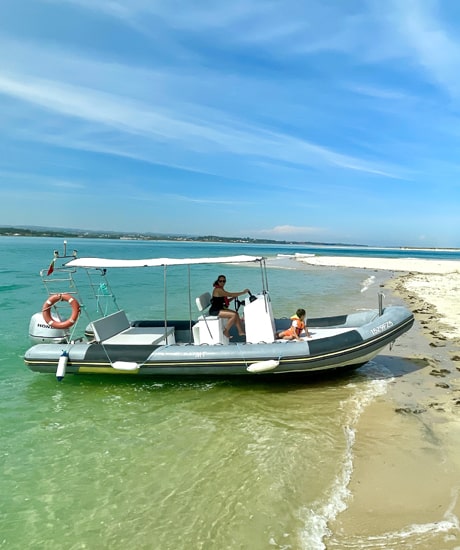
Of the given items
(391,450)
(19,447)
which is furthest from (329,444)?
(19,447)

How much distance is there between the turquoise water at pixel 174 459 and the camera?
4039 millimetres

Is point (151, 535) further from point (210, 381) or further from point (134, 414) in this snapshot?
point (210, 381)

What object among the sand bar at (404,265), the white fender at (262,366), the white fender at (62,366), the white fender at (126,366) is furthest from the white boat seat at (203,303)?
the sand bar at (404,265)

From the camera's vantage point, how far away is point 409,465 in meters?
4.93

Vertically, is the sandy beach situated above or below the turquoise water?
above

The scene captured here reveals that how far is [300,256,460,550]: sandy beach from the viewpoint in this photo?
3.79 metres

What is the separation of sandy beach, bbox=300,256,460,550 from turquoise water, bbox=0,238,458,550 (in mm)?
218

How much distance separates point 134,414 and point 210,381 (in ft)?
5.98

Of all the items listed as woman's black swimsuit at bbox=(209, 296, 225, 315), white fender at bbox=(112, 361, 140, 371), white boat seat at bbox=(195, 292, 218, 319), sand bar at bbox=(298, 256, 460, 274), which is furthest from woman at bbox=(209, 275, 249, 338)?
sand bar at bbox=(298, 256, 460, 274)

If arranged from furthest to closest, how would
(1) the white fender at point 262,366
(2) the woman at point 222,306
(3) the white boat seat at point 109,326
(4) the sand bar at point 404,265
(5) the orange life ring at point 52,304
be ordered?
(4) the sand bar at point 404,265 < (2) the woman at point 222,306 < (5) the orange life ring at point 52,304 < (3) the white boat seat at point 109,326 < (1) the white fender at point 262,366

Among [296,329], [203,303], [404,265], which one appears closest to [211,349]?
[203,303]

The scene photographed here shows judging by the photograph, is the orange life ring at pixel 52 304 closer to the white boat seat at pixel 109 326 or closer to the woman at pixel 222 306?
the white boat seat at pixel 109 326

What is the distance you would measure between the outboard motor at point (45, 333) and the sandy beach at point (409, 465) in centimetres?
589

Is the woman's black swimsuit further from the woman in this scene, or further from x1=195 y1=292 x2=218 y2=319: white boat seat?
x1=195 y1=292 x2=218 y2=319: white boat seat
